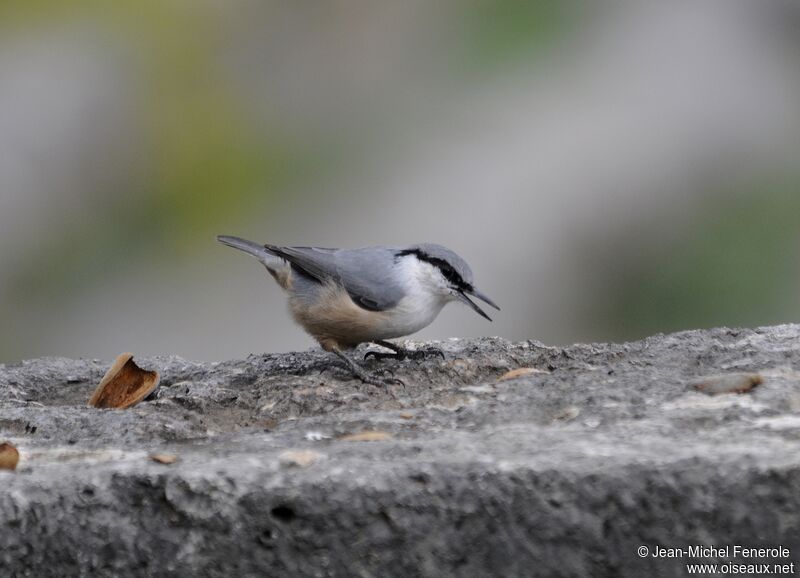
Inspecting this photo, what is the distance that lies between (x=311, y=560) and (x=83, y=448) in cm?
82

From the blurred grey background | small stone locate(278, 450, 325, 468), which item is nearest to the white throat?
small stone locate(278, 450, 325, 468)

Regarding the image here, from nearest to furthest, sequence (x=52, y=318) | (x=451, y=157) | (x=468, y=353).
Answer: (x=468, y=353) → (x=52, y=318) → (x=451, y=157)

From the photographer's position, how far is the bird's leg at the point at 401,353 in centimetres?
450

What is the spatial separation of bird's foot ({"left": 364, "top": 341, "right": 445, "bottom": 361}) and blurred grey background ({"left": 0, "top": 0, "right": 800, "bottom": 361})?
99.1 inches

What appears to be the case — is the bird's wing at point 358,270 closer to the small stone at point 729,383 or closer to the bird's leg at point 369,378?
the bird's leg at point 369,378

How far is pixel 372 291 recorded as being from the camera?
466 centimetres

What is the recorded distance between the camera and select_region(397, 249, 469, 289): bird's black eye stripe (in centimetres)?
475

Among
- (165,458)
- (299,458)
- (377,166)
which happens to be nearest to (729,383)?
(299,458)

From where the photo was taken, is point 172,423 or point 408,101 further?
point 408,101

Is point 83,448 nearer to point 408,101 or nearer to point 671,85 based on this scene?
point 408,101

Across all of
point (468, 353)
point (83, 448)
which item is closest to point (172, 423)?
point (83, 448)

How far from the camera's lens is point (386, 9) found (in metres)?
8.66

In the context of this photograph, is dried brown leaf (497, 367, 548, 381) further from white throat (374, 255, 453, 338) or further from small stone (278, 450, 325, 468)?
small stone (278, 450, 325, 468)

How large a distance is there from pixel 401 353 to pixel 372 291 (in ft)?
0.90
